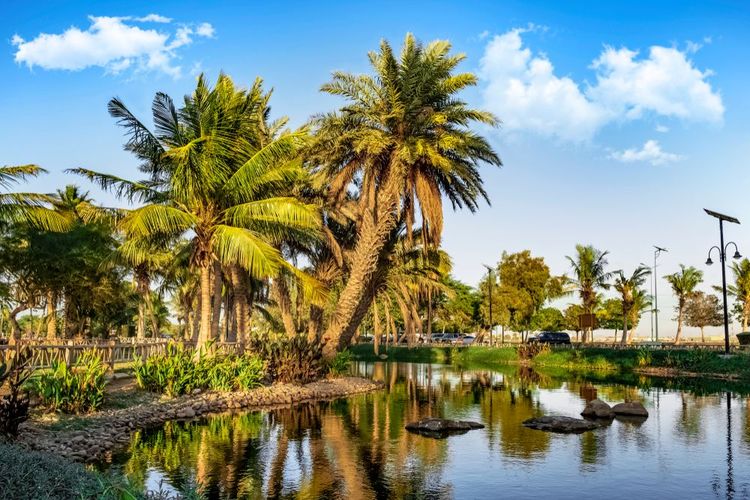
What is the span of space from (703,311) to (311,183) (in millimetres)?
68458

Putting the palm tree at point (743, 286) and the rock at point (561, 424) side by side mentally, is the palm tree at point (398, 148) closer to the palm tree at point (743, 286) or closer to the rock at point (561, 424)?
the rock at point (561, 424)

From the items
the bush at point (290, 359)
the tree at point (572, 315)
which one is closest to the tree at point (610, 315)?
the tree at point (572, 315)

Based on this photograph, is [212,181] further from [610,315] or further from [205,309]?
[610,315]

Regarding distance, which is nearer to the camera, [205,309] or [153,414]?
[153,414]

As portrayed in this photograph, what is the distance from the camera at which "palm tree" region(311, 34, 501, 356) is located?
1066 inches

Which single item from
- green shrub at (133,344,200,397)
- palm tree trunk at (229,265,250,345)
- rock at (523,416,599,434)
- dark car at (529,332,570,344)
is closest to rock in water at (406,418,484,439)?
rock at (523,416,599,434)

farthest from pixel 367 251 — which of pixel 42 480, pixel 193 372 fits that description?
pixel 42 480

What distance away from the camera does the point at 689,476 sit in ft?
38.4

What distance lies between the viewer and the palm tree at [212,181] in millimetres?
22172

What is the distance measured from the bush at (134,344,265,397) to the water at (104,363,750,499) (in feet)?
8.13

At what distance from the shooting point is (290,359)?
25.3m

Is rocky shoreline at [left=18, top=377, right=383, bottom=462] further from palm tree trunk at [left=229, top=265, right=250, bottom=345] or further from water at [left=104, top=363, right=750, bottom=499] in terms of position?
palm tree trunk at [left=229, top=265, right=250, bottom=345]

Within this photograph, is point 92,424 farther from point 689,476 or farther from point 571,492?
point 689,476

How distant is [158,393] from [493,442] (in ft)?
35.3
